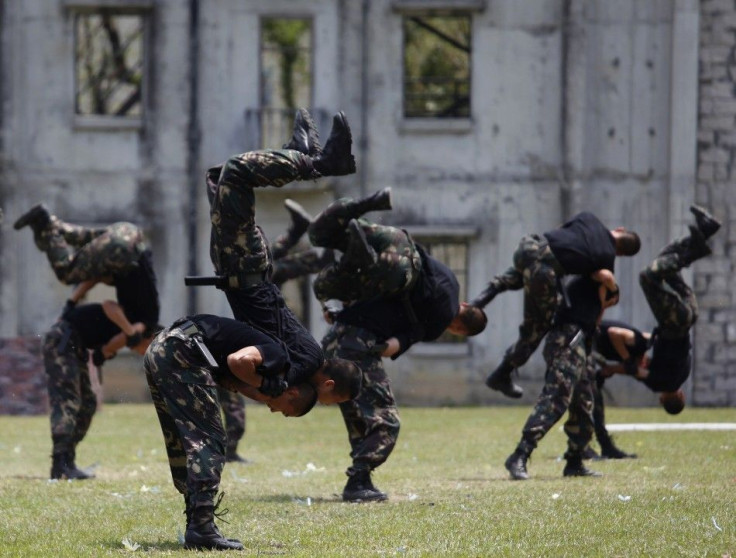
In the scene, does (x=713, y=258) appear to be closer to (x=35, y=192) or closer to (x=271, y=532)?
(x=35, y=192)

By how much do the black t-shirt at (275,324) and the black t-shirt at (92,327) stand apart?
440cm

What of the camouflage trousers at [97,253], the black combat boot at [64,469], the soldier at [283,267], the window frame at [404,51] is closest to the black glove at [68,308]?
the camouflage trousers at [97,253]

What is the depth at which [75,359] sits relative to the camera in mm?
12148

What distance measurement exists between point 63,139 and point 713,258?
10600 mm

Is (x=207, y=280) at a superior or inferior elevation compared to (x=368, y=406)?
superior

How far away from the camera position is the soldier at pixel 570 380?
11.4 m

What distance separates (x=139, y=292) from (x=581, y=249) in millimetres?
3580

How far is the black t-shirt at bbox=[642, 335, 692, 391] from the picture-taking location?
12.9 metres

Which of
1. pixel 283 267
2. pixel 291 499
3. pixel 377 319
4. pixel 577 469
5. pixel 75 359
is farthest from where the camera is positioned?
pixel 283 267

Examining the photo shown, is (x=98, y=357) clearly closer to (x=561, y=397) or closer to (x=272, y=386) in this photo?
(x=561, y=397)

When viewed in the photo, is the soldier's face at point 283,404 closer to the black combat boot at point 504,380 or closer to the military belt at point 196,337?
the military belt at point 196,337

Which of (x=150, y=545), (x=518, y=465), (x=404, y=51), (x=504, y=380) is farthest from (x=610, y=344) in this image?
(x=404, y=51)

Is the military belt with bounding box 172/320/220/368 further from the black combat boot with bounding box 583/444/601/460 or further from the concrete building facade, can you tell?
the concrete building facade

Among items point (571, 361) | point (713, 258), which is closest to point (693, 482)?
point (571, 361)
